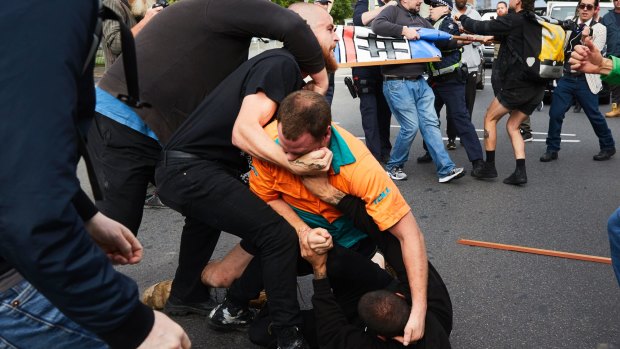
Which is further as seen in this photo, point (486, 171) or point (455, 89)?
point (455, 89)

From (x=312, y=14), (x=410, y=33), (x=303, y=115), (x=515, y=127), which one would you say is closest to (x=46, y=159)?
(x=303, y=115)

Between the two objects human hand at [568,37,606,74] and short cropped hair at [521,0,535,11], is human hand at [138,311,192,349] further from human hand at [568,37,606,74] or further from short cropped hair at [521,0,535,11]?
short cropped hair at [521,0,535,11]

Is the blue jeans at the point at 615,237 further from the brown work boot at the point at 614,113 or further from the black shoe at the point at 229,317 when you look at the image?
the brown work boot at the point at 614,113

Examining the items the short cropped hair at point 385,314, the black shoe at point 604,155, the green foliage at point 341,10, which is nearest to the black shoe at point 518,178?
the black shoe at point 604,155

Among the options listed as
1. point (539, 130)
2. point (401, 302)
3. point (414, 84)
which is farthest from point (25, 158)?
point (539, 130)

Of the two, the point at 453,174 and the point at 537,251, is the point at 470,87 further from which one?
the point at 537,251

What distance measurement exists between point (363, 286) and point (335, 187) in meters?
0.49

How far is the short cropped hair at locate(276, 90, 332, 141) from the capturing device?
2498 mm

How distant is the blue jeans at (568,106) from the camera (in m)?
6.48

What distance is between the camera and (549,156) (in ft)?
21.8

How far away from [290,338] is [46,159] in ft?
5.94

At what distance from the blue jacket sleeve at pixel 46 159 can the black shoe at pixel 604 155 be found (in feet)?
20.7

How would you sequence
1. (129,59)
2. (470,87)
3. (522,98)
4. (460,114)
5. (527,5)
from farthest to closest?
(470,87), (460,114), (522,98), (527,5), (129,59)

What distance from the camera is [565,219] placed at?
188 inches
